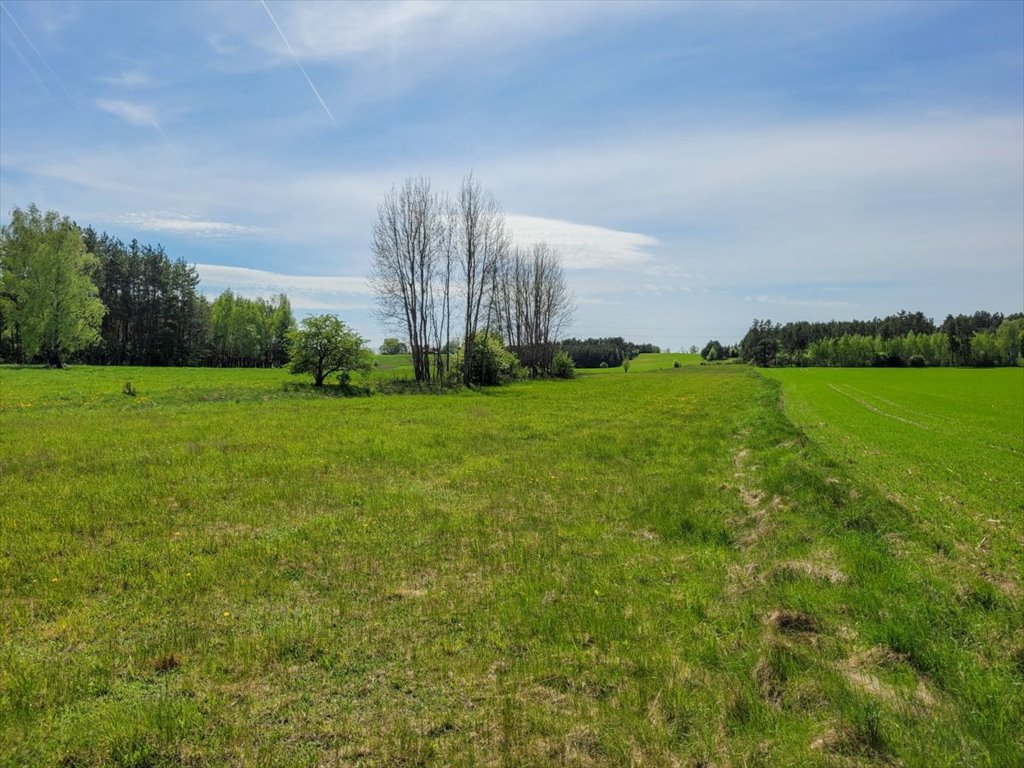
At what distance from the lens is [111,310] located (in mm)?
73062

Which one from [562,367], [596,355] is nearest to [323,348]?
[562,367]

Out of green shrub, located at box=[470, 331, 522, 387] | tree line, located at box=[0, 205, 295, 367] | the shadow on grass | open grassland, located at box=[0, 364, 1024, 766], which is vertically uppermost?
tree line, located at box=[0, 205, 295, 367]

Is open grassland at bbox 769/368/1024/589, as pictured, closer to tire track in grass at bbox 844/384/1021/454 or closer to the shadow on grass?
tire track in grass at bbox 844/384/1021/454

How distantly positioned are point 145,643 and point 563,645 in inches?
155

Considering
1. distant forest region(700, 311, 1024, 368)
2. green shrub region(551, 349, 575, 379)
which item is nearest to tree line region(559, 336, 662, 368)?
distant forest region(700, 311, 1024, 368)

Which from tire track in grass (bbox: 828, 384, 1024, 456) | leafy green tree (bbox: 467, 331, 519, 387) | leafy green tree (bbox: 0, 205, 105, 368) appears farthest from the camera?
leafy green tree (bbox: 467, 331, 519, 387)

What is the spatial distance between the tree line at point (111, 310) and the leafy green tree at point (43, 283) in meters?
0.07

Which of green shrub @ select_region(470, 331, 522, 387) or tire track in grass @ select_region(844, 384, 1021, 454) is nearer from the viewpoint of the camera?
tire track in grass @ select_region(844, 384, 1021, 454)

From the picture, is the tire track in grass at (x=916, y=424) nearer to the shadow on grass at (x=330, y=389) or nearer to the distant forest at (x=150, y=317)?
the shadow on grass at (x=330, y=389)

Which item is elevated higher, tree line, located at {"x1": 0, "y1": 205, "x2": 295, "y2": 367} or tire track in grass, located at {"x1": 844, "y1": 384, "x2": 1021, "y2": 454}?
tree line, located at {"x1": 0, "y1": 205, "x2": 295, "y2": 367}

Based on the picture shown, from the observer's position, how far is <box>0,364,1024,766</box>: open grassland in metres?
3.70

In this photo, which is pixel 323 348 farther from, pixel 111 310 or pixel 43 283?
pixel 111 310

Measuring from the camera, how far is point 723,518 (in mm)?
9219

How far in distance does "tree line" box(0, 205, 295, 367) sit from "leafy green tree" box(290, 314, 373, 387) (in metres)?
1.22
